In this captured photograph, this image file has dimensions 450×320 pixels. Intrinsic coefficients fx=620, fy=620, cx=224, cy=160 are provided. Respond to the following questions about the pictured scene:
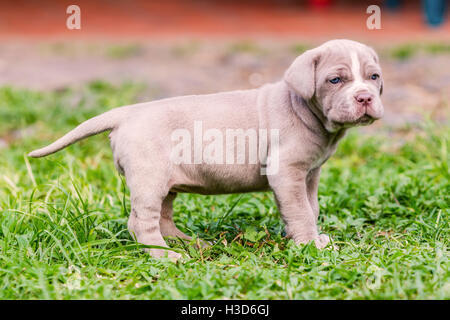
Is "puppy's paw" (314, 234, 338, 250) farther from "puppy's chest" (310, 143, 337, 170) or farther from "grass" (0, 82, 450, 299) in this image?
"puppy's chest" (310, 143, 337, 170)

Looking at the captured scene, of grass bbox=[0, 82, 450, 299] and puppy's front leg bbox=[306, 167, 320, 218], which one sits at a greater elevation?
puppy's front leg bbox=[306, 167, 320, 218]

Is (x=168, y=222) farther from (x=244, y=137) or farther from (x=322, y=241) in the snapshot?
(x=322, y=241)

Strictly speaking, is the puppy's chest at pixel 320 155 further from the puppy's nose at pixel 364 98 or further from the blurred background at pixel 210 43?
the blurred background at pixel 210 43

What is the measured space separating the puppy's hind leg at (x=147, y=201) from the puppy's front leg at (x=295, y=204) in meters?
0.66

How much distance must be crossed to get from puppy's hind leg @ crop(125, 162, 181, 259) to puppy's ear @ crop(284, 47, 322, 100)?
0.91 metres

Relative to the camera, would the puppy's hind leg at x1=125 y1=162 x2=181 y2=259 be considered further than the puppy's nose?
Yes

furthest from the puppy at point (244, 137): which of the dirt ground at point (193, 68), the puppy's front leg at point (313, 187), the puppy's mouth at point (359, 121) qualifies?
the dirt ground at point (193, 68)

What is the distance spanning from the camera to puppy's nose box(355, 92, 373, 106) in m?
3.36

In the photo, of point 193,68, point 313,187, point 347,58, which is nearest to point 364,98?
point 347,58

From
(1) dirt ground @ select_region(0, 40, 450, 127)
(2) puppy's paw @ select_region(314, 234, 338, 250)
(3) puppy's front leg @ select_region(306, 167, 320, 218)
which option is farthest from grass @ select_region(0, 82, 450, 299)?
(1) dirt ground @ select_region(0, 40, 450, 127)

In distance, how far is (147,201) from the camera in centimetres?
355

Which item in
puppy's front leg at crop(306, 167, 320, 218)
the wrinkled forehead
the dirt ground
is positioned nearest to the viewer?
the wrinkled forehead

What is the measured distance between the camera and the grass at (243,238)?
3.12 meters
